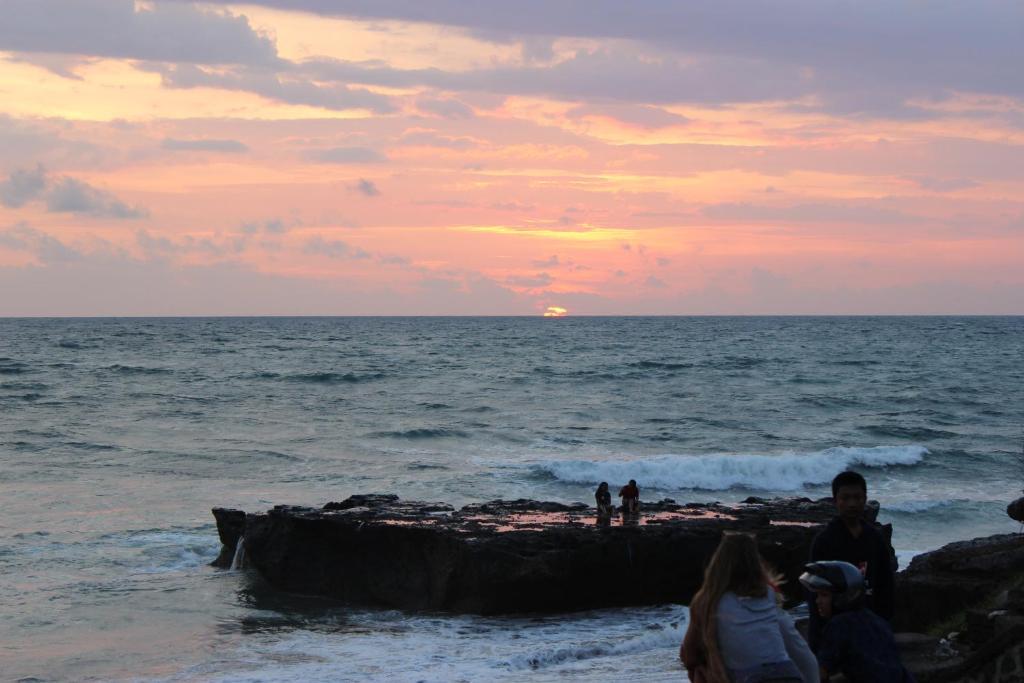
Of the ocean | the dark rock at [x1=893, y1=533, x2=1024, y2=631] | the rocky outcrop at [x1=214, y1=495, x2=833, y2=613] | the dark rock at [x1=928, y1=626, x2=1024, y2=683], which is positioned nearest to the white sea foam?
the ocean

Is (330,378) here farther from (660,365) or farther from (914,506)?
(914,506)

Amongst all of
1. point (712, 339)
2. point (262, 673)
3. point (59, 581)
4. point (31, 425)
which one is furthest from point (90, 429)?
point (712, 339)

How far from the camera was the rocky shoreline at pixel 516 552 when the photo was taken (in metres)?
15.3

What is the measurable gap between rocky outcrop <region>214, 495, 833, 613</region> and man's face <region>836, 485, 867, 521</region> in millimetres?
9389

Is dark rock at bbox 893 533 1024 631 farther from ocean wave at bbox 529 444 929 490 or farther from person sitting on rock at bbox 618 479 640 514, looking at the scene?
ocean wave at bbox 529 444 929 490

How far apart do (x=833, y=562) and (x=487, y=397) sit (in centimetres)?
4508

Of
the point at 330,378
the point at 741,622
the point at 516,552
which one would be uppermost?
the point at 741,622

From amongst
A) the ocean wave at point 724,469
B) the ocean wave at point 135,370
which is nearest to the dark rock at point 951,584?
the ocean wave at point 724,469

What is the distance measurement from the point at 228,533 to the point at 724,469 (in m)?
16.5

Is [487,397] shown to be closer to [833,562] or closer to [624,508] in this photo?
[624,508]

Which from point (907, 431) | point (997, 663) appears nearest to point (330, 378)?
point (907, 431)

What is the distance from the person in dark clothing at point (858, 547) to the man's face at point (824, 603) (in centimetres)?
58

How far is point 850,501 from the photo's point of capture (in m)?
6.23

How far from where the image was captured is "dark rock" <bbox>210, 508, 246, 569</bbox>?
738 inches
